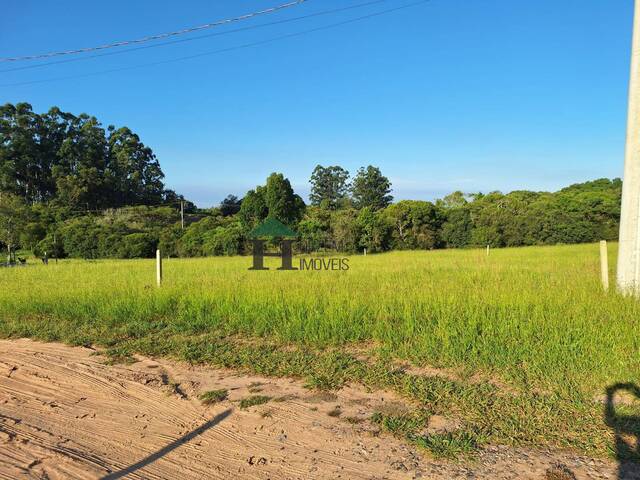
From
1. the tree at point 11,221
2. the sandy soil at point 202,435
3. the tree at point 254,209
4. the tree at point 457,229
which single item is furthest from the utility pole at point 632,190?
the tree at point 11,221

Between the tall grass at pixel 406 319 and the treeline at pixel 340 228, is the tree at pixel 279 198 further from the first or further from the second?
the tall grass at pixel 406 319

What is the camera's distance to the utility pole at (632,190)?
7109 mm

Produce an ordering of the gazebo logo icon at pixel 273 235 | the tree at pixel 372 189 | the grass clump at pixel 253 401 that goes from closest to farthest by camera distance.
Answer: the grass clump at pixel 253 401
the gazebo logo icon at pixel 273 235
the tree at pixel 372 189

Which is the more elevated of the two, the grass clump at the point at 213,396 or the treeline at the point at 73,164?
the treeline at the point at 73,164

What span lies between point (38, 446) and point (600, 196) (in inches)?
1750

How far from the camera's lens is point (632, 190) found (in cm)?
721

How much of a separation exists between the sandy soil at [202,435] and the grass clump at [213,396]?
0.08 metres

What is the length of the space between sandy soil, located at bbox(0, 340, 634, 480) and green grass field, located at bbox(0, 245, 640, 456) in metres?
0.22

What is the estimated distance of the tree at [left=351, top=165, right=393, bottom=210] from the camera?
62.1 m

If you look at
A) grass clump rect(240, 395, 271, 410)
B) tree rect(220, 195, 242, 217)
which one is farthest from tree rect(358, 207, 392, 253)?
grass clump rect(240, 395, 271, 410)

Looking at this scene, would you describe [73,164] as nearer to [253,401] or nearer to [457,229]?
[457,229]

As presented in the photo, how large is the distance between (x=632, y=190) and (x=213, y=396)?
7.43 metres

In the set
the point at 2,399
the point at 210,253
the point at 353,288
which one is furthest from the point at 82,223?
the point at 2,399

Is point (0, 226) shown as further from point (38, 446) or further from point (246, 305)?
point (38, 446)
